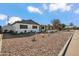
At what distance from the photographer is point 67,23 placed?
319cm

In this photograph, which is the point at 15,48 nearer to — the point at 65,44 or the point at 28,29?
the point at 28,29

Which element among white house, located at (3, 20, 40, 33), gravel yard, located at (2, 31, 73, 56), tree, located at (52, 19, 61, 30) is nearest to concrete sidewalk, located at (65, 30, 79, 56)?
gravel yard, located at (2, 31, 73, 56)

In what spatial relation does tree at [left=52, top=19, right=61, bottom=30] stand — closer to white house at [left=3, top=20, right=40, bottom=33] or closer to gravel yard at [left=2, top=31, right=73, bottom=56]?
gravel yard at [left=2, top=31, right=73, bottom=56]

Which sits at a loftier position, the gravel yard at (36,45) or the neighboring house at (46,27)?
the neighboring house at (46,27)

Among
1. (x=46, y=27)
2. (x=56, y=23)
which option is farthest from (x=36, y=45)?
(x=56, y=23)

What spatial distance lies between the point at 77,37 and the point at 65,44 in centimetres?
16

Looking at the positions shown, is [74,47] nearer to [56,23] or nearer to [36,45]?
[56,23]

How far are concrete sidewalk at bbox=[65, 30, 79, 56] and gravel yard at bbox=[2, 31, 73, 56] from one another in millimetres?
84

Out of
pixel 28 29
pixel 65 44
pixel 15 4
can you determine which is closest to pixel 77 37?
pixel 65 44

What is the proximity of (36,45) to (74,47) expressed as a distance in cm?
45

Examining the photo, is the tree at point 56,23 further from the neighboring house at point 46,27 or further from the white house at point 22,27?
the white house at point 22,27

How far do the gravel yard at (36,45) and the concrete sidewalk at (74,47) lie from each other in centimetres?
8

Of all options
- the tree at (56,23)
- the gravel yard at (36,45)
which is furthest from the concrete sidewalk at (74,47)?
the tree at (56,23)

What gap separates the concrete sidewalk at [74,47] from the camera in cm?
312
